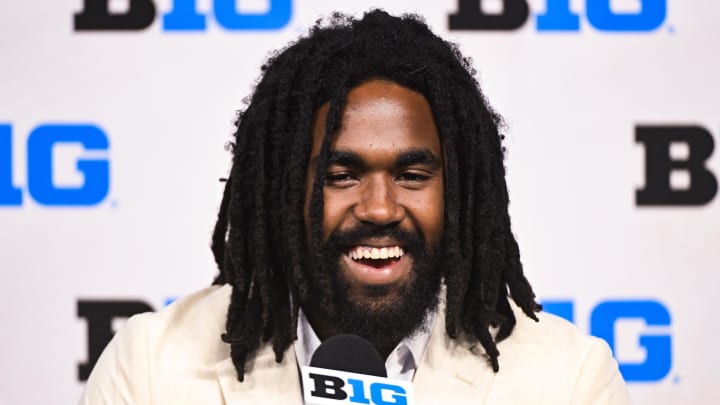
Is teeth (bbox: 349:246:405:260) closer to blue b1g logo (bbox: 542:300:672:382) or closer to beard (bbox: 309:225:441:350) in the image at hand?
beard (bbox: 309:225:441:350)

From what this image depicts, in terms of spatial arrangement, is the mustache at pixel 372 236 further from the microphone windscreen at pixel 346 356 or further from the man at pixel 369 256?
the microphone windscreen at pixel 346 356

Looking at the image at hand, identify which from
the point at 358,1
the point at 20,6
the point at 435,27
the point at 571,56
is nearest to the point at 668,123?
the point at 571,56

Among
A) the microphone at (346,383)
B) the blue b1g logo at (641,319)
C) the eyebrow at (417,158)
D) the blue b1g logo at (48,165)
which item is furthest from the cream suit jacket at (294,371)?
the blue b1g logo at (48,165)

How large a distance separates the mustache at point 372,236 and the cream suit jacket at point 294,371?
0.20 m

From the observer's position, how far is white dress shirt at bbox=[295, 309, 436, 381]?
162 cm

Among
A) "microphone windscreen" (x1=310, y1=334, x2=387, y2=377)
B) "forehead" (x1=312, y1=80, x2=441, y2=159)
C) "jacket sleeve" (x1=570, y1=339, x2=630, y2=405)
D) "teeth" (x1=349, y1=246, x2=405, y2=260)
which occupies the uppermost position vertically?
"forehead" (x1=312, y1=80, x2=441, y2=159)

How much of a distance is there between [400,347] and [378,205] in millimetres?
299

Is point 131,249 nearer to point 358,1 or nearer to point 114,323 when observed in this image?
point 114,323

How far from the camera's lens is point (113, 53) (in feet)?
7.70

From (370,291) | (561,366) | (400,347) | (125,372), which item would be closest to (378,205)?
(370,291)

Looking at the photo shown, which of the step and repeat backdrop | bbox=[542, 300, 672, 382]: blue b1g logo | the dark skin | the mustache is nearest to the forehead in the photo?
the dark skin

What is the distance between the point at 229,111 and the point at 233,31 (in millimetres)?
200

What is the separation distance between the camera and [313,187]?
59.4 inches

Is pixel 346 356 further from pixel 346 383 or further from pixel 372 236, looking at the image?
pixel 372 236
